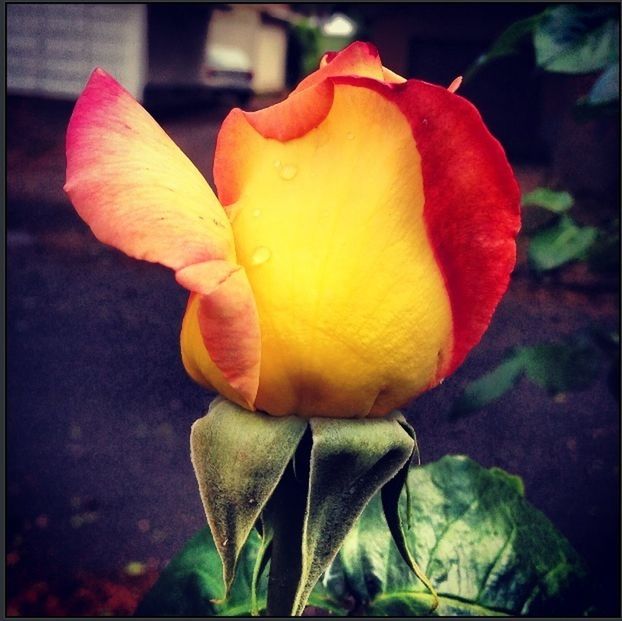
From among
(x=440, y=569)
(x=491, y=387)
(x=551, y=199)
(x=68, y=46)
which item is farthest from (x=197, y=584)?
(x=68, y=46)

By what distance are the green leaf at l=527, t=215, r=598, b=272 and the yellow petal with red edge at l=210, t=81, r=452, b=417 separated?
0.68 metres

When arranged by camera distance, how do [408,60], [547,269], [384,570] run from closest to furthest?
[384,570]
[547,269]
[408,60]

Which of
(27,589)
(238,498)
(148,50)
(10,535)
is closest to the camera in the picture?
(238,498)

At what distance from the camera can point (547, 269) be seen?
93 cm

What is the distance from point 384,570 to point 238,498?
204mm

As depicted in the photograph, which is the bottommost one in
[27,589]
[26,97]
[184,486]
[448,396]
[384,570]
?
[27,589]

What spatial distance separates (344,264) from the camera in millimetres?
257

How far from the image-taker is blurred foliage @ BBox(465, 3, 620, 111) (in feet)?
2.58

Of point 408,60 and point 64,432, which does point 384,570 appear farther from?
point 408,60

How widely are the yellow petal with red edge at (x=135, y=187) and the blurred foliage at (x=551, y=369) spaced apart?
2.34 feet

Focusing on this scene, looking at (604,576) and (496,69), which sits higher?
(496,69)

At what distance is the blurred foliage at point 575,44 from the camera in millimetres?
785

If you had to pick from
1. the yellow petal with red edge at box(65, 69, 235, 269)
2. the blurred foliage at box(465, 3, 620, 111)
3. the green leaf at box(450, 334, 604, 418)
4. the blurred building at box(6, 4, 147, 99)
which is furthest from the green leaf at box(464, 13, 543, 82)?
the blurred building at box(6, 4, 147, 99)

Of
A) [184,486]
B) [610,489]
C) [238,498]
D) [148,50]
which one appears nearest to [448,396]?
[610,489]
